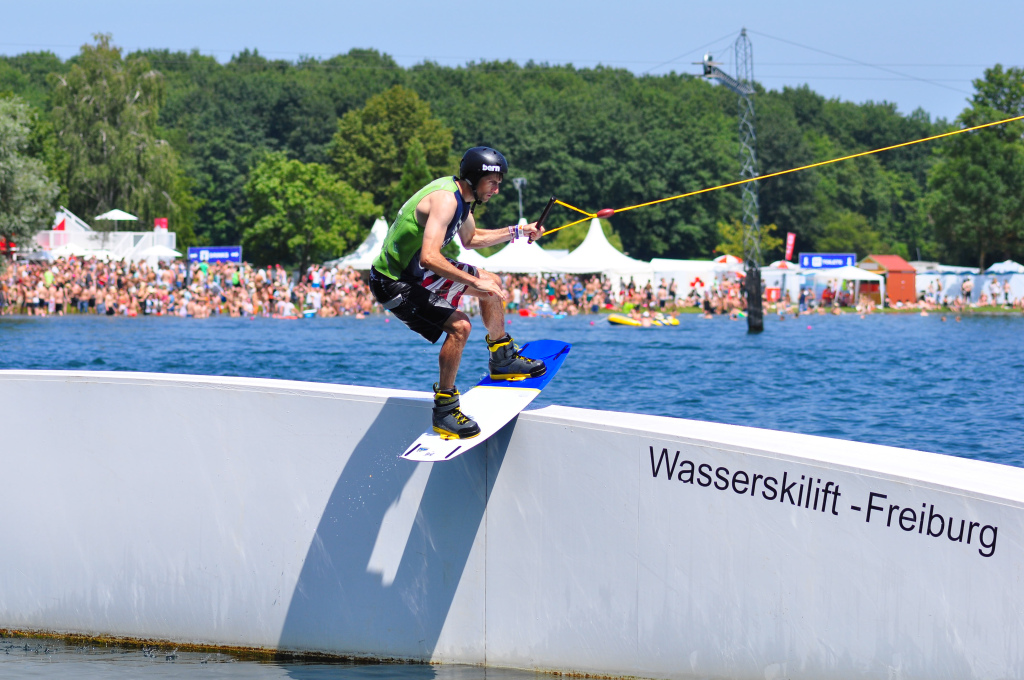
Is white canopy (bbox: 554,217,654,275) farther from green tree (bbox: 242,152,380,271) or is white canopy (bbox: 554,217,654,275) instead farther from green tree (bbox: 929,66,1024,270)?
green tree (bbox: 929,66,1024,270)

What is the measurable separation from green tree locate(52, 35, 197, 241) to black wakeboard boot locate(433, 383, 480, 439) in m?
63.5

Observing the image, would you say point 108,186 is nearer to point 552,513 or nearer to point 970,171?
point 970,171

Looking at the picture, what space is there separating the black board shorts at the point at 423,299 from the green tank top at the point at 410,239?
0.05 m

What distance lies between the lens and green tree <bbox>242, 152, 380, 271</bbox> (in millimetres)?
79125

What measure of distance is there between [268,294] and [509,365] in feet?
128

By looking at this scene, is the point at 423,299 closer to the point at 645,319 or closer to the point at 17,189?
the point at 645,319

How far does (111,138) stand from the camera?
6519cm

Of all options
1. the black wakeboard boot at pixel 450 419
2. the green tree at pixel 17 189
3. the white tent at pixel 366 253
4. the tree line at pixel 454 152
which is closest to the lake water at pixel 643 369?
the black wakeboard boot at pixel 450 419

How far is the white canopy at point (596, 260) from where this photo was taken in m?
47.6

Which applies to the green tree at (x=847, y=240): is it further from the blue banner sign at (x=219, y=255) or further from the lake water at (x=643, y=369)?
the blue banner sign at (x=219, y=255)

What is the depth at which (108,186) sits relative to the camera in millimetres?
66000

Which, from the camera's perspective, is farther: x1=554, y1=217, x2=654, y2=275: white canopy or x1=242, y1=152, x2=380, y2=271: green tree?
x1=242, y1=152, x2=380, y2=271: green tree

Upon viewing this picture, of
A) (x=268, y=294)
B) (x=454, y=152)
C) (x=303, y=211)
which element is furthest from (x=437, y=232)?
(x=454, y=152)

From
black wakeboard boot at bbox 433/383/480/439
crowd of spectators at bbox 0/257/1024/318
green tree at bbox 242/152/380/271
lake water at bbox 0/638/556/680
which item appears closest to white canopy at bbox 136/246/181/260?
crowd of spectators at bbox 0/257/1024/318
